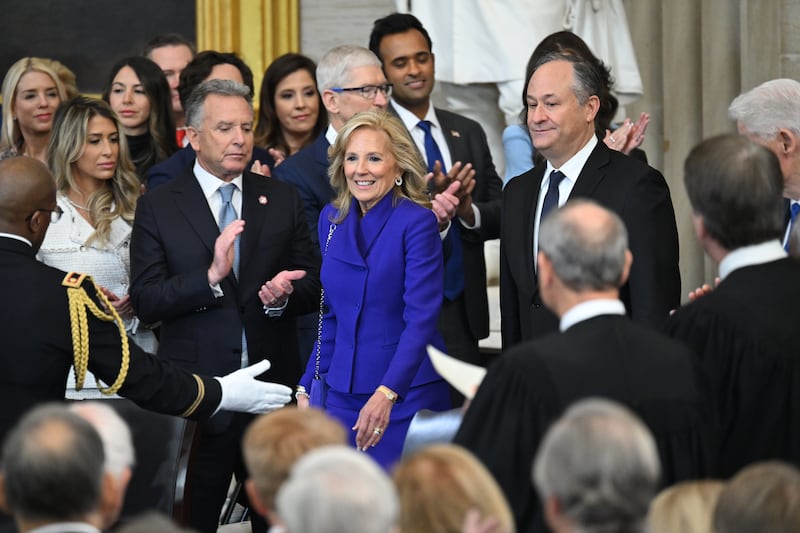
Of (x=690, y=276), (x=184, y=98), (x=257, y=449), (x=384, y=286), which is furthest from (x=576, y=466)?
(x=690, y=276)

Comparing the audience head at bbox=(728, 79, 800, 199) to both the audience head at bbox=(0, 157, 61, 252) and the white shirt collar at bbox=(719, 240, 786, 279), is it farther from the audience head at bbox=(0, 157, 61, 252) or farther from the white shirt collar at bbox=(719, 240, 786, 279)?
the audience head at bbox=(0, 157, 61, 252)

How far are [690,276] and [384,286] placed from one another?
3.15 metres

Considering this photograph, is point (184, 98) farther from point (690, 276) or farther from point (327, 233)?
point (690, 276)

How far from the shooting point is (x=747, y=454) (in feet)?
12.3

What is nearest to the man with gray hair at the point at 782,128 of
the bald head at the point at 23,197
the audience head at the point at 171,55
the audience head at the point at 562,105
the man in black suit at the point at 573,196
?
the man in black suit at the point at 573,196

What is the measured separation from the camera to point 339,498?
2582mm

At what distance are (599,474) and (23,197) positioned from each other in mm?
2364

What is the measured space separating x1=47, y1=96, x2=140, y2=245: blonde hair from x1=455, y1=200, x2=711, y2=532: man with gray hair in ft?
9.58

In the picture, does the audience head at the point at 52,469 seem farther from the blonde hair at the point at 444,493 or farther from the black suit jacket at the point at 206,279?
the black suit jacket at the point at 206,279

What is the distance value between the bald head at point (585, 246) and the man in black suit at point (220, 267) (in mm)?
2181

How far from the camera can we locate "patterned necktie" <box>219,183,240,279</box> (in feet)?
18.7

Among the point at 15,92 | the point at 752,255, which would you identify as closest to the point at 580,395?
the point at 752,255

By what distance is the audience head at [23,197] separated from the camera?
4.41 metres

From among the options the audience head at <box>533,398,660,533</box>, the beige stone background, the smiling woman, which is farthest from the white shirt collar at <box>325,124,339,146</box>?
the audience head at <box>533,398,660,533</box>
